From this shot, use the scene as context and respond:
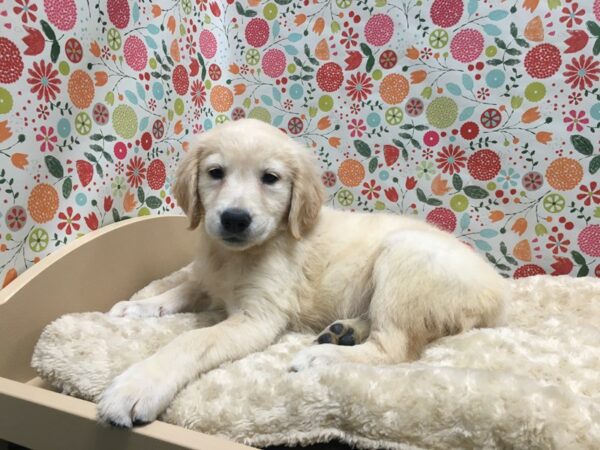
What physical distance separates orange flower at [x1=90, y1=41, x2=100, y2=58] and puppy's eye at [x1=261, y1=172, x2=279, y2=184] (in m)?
0.94

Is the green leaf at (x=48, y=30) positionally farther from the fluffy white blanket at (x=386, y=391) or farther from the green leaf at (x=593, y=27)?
the green leaf at (x=593, y=27)

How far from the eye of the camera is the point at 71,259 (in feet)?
5.55

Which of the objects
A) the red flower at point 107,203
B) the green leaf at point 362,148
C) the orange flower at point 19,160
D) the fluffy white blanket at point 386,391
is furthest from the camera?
the green leaf at point 362,148

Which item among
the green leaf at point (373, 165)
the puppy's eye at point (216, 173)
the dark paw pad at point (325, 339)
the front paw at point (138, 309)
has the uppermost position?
the puppy's eye at point (216, 173)

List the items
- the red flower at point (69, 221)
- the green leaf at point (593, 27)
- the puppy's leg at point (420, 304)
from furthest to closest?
the green leaf at point (593, 27) < the red flower at point (69, 221) < the puppy's leg at point (420, 304)

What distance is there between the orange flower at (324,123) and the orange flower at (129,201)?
45.3 inches

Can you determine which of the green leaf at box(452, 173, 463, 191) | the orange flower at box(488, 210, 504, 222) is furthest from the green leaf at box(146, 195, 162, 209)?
the orange flower at box(488, 210, 504, 222)

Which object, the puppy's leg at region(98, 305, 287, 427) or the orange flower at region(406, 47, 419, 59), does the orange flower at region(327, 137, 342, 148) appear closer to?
the orange flower at region(406, 47, 419, 59)

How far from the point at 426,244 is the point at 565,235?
1.23 metres

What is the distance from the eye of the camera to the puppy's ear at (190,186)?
5.54ft

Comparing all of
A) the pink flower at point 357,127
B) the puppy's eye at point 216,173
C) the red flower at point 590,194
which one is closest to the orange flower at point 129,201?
the puppy's eye at point 216,173

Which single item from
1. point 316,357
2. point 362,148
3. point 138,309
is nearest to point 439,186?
point 362,148

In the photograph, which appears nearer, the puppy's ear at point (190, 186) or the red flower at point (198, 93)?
the puppy's ear at point (190, 186)

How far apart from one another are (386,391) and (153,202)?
1.67 meters
